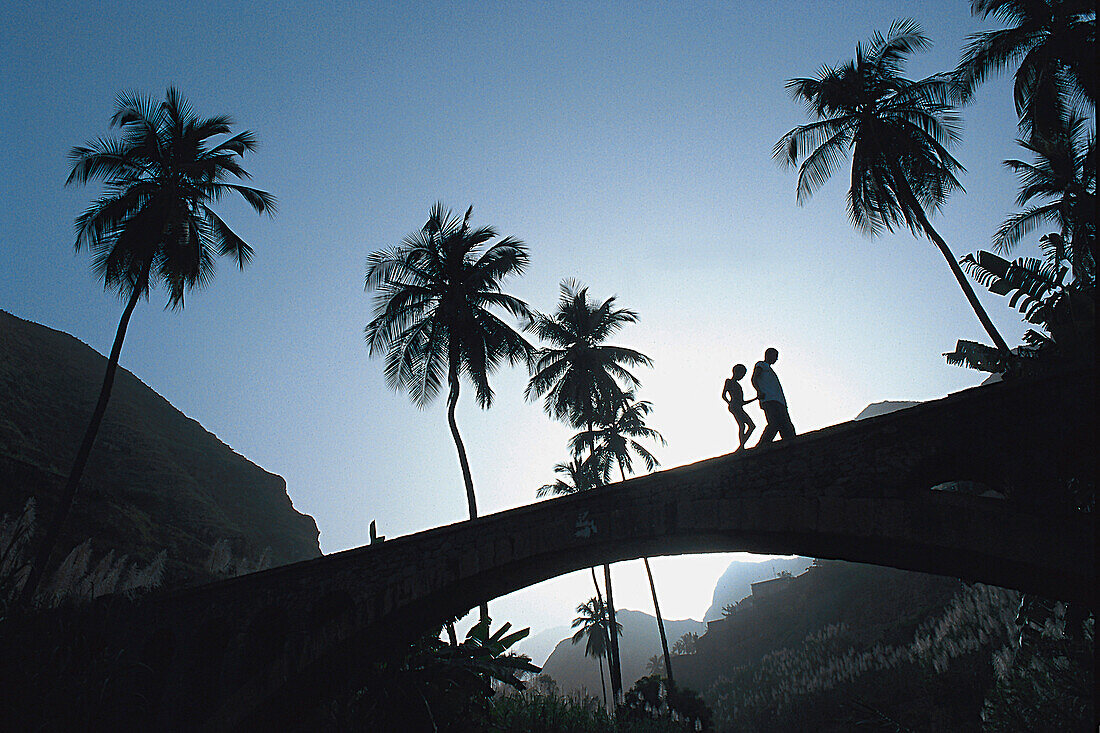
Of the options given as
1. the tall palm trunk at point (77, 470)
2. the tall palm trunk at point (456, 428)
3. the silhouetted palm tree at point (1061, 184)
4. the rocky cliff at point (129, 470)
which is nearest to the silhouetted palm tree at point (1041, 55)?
the silhouetted palm tree at point (1061, 184)

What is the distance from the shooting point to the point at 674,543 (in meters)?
8.59

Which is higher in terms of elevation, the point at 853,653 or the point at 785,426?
the point at 785,426

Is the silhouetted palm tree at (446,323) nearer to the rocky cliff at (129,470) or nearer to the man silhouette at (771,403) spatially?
the man silhouette at (771,403)

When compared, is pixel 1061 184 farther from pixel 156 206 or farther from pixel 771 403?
pixel 156 206

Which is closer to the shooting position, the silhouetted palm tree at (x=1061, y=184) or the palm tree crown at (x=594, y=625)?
the silhouetted palm tree at (x=1061, y=184)

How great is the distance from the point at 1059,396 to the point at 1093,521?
1.45 m

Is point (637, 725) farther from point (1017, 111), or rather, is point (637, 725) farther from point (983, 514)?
point (1017, 111)

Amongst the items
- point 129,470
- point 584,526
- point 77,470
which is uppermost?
point 129,470

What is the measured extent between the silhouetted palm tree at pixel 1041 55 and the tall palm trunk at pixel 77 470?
22810 millimetres

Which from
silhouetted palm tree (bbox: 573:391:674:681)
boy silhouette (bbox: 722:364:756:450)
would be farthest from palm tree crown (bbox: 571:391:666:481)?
boy silhouette (bbox: 722:364:756:450)

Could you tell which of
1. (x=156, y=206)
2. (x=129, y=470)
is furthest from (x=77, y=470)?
(x=129, y=470)

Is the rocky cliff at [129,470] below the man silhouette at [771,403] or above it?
above

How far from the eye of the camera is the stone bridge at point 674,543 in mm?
6363

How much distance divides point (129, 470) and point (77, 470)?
39.3 meters
